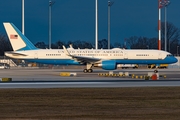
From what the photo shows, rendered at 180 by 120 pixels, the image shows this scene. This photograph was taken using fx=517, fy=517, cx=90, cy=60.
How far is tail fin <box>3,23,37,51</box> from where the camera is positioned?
6769cm

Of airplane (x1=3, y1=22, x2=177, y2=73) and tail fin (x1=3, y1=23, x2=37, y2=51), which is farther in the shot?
tail fin (x1=3, y1=23, x2=37, y2=51)

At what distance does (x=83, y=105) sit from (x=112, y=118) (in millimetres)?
4708

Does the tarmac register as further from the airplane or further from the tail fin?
the tail fin

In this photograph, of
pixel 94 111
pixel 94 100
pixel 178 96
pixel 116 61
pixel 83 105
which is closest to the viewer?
pixel 94 111

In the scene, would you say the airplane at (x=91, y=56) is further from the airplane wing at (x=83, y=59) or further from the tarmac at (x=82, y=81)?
the tarmac at (x=82, y=81)

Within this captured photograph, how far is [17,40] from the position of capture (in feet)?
223

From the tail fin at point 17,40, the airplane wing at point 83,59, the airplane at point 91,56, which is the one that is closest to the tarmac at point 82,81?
the airplane wing at point 83,59

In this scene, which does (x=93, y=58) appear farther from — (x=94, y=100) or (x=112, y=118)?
(x=112, y=118)

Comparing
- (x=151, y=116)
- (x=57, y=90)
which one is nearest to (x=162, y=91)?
(x=57, y=90)

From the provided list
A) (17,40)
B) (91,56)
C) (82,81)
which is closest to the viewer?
(82,81)

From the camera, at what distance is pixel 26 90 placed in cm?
3256

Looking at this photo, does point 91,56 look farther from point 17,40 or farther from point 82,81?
point 82,81

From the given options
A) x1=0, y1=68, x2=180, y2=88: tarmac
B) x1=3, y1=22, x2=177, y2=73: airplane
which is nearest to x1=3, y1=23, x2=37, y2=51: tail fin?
x1=3, y1=22, x2=177, y2=73: airplane

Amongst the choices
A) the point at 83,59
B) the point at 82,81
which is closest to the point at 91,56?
the point at 83,59
